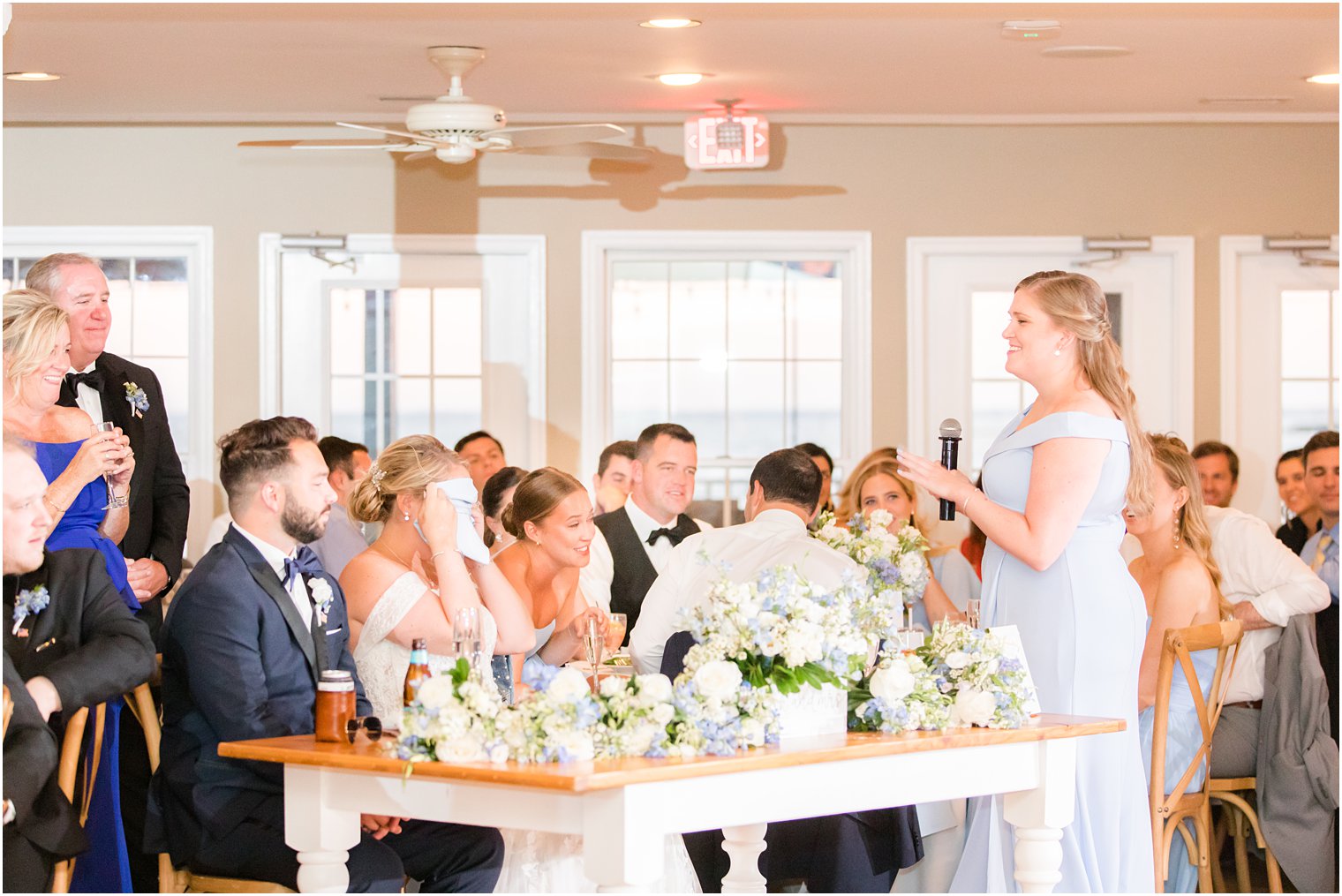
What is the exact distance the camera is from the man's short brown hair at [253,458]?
11.3 ft

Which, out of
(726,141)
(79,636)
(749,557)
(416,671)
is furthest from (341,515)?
(416,671)

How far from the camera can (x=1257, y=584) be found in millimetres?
5062

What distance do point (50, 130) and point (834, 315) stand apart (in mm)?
3692

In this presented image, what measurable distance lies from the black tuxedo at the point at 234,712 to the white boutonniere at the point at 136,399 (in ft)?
4.43

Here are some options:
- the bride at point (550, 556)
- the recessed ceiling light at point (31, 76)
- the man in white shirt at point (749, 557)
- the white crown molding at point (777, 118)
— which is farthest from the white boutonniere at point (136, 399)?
the white crown molding at point (777, 118)

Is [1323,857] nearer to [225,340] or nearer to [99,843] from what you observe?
[99,843]

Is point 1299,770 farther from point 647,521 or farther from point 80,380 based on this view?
point 80,380

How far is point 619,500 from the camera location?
665 cm

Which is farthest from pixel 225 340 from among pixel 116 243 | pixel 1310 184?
pixel 1310 184

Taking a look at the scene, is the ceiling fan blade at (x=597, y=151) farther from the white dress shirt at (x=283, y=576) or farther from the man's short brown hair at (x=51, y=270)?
the white dress shirt at (x=283, y=576)

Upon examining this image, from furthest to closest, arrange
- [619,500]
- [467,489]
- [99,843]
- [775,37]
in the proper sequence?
[619,500], [775,37], [467,489], [99,843]

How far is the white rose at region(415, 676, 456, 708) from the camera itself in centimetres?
270

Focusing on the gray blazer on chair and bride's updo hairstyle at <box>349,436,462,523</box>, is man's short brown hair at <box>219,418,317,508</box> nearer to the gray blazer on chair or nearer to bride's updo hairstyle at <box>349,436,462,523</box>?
bride's updo hairstyle at <box>349,436,462,523</box>

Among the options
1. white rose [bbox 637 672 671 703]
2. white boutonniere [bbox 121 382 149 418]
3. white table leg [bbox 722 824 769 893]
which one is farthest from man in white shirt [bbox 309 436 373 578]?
white rose [bbox 637 672 671 703]
